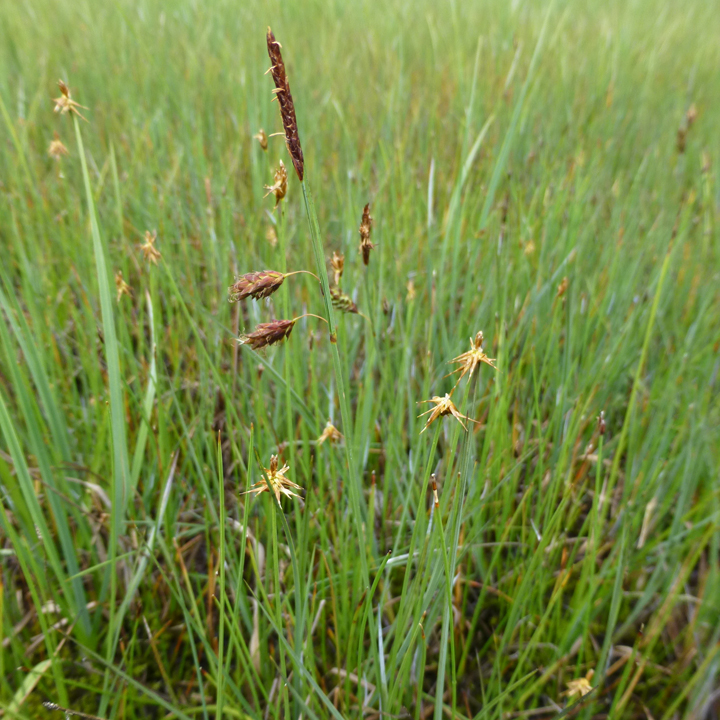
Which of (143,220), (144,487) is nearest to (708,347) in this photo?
(144,487)

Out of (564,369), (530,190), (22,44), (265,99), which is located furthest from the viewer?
(22,44)

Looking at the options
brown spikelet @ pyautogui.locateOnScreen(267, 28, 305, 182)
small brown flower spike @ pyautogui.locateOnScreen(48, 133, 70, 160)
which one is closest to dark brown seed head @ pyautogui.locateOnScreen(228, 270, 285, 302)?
brown spikelet @ pyautogui.locateOnScreen(267, 28, 305, 182)

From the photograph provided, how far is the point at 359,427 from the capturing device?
2.98 feet

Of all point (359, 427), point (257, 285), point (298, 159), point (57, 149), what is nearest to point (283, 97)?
point (298, 159)

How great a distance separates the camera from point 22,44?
2.67 m

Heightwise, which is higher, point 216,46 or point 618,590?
point 216,46

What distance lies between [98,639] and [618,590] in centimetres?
77

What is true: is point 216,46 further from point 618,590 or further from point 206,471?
point 618,590

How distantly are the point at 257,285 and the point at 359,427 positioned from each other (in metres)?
0.49

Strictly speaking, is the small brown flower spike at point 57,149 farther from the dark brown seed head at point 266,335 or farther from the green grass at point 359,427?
the dark brown seed head at point 266,335

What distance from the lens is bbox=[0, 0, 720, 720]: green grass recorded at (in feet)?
2.31

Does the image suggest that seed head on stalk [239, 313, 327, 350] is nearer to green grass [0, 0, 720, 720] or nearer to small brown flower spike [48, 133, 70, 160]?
green grass [0, 0, 720, 720]

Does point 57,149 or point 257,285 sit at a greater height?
point 57,149

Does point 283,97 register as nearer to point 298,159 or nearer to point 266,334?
point 298,159
